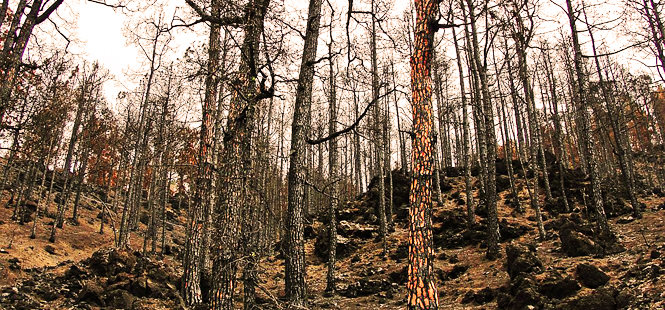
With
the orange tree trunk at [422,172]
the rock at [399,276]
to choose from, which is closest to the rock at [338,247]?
the rock at [399,276]

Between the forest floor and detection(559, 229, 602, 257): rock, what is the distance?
76 mm

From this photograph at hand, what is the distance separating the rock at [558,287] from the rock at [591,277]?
301 millimetres

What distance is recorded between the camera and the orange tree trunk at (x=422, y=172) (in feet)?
15.9

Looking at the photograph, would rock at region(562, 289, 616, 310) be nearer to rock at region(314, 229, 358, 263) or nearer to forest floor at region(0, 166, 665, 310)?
forest floor at region(0, 166, 665, 310)

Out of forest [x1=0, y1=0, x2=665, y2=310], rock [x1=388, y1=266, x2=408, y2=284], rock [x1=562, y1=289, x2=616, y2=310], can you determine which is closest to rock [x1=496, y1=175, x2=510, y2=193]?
forest [x1=0, y1=0, x2=665, y2=310]

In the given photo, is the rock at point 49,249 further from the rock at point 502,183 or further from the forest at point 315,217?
the rock at point 502,183

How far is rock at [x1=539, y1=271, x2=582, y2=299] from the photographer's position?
7.20 m

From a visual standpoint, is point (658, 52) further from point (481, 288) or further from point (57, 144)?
point (57, 144)

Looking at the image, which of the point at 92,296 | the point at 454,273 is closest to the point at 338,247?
the point at 454,273

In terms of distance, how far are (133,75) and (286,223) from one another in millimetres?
15315

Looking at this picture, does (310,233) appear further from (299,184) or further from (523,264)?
(299,184)

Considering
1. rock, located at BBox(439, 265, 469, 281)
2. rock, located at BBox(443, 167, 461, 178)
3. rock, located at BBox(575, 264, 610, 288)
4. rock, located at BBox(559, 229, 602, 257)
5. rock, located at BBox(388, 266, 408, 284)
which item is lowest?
rock, located at BBox(388, 266, 408, 284)

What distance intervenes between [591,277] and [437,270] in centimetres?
483

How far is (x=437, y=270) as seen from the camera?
1154 centimetres
